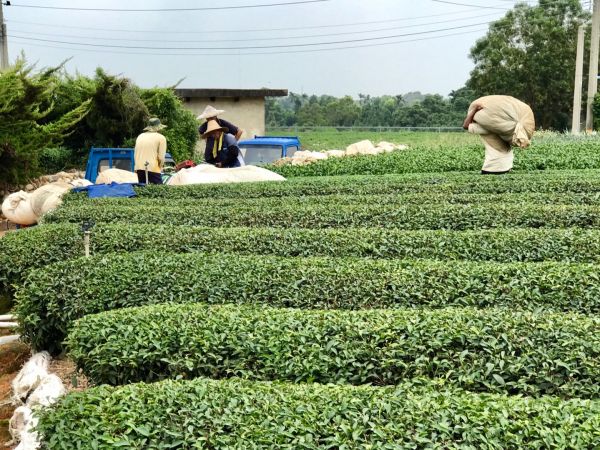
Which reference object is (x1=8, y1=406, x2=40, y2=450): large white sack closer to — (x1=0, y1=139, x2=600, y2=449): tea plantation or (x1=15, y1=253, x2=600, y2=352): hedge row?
(x1=0, y1=139, x2=600, y2=449): tea plantation

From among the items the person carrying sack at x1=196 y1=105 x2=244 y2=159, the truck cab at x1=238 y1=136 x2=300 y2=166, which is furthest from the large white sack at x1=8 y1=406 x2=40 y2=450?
the truck cab at x1=238 y1=136 x2=300 y2=166

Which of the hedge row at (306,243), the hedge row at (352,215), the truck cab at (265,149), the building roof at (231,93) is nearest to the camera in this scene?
the hedge row at (306,243)

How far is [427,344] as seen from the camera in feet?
15.8

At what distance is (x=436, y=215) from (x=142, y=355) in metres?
5.11

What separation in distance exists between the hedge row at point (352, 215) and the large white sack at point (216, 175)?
2896mm

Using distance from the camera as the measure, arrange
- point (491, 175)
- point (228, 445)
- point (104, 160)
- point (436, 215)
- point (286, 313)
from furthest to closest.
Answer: point (104, 160)
point (491, 175)
point (436, 215)
point (286, 313)
point (228, 445)

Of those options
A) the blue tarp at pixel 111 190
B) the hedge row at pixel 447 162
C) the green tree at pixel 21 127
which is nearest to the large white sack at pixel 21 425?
the blue tarp at pixel 111 190

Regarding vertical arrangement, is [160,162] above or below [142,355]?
above

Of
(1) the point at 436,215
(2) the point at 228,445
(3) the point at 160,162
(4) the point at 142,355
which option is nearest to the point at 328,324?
(4) the point at 142,355

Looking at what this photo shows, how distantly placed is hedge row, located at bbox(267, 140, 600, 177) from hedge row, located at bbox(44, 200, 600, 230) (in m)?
7.15

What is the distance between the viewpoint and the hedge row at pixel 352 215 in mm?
8836

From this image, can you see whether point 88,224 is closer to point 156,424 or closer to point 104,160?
point 156,424

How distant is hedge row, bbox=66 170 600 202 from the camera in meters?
11.6

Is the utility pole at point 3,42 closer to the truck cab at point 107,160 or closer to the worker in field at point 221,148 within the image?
the truck cab at point 107,160
